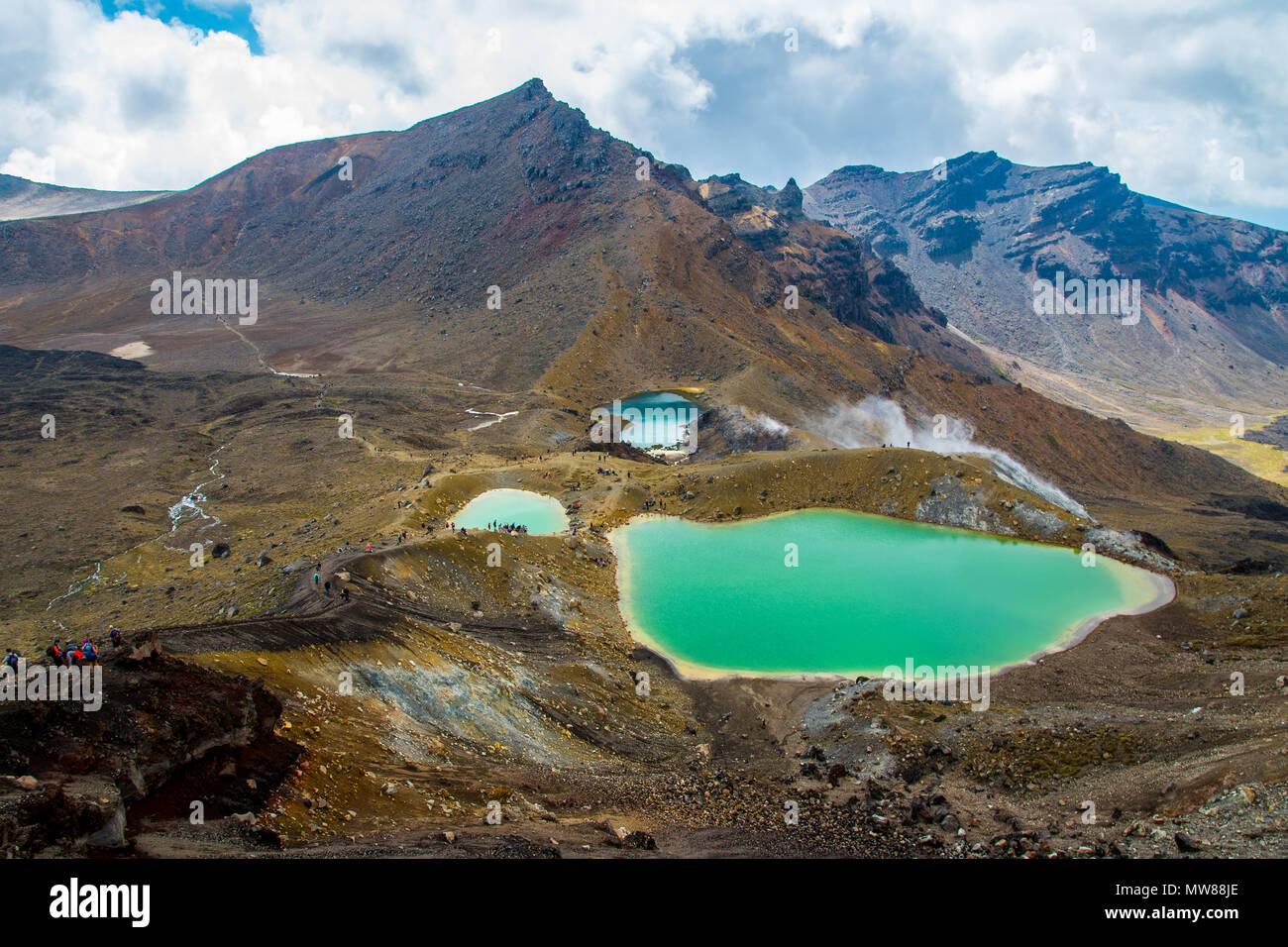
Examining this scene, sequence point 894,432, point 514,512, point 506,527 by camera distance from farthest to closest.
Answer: point 894,432
point 514,512
point 506,527

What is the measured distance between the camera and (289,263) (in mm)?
184125

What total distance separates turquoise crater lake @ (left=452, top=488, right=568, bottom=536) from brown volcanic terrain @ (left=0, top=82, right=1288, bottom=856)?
204 cm

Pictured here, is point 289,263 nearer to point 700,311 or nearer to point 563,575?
point 700,311

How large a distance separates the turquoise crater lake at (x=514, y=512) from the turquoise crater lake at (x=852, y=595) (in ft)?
17.2

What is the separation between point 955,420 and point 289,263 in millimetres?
170571

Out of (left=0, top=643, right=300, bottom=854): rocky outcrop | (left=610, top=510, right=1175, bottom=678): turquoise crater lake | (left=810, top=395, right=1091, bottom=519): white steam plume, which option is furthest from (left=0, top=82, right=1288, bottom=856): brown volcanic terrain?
(left=810, top=395, right=1091, bottom=519): white steam plume

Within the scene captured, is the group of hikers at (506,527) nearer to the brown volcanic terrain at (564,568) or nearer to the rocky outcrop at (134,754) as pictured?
the brown volcanic terrain at (564,568)

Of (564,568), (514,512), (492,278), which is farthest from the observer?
(492,278)

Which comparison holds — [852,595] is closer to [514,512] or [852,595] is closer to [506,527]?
[506,527]

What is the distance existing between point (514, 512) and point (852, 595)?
25126 mm

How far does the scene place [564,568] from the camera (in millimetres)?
42812

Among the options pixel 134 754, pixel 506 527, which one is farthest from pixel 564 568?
pixel 134 754

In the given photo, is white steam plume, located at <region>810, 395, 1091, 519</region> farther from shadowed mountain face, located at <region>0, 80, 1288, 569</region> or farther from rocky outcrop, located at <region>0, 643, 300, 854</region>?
rocky outcrop, located at <region>0, 643, 300, 854</region>

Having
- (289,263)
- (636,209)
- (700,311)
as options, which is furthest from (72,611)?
(289,263)
